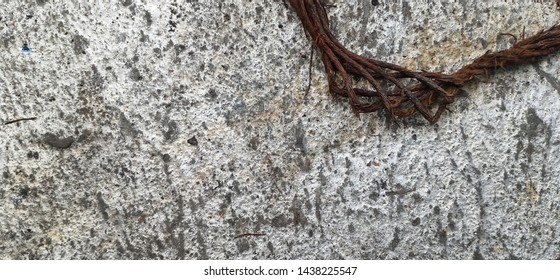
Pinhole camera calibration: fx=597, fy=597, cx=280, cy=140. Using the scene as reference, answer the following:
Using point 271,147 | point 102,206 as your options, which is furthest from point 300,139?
point 102,206

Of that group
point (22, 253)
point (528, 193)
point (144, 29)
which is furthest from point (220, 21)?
point (528, 193)

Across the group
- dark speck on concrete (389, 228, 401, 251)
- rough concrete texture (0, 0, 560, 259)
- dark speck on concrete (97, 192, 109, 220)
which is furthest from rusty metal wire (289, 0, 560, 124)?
dark speck on concrete (97, 192, 109, 220)

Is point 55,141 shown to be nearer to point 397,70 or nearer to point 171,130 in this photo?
point 171,130

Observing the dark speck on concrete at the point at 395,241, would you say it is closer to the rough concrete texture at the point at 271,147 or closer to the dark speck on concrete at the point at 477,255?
the rough concrete texture at the point at 271,147

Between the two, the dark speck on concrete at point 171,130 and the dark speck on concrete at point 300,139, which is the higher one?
the dark speck on concrete at point 171,130

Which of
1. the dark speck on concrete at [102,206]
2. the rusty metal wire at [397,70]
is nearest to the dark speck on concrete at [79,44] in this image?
the dark speck on concrete at [102,206]

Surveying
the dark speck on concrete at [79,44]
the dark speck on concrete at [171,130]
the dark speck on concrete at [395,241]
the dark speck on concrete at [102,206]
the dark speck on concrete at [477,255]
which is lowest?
the dark speck on concrete at [477,255]

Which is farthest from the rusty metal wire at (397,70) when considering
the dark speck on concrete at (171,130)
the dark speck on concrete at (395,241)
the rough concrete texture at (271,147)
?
the dark speck on concrete at (171,130)

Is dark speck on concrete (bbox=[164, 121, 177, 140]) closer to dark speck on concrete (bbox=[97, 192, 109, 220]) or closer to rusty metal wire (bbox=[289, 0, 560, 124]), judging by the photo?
dark speck on concrete (bbox=[97, 192, 109, 220])
